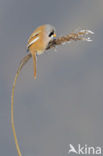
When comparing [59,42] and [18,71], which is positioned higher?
[59,42]

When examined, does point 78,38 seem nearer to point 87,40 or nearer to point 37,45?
point 87,40

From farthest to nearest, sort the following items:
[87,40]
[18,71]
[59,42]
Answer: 1. [18,71]
2. [59,42]
3. [87,40]

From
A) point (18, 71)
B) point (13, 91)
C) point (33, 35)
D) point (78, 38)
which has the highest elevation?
point (33, 35)

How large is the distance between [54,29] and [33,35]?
0.22 metres

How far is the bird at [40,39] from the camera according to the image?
101 inches

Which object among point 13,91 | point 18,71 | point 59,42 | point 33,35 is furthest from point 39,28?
point 13,91

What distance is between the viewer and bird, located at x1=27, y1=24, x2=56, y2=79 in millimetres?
2570

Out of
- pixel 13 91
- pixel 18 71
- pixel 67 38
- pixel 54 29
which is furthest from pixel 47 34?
pixel 13 91

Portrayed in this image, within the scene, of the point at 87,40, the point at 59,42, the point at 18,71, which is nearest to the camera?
the point at 87,40

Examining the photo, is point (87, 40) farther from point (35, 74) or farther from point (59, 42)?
point (35, 74)

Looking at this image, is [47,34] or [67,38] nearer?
[67,38]

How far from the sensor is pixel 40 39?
2.59 meters

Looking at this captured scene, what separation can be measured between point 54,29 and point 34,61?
1.27 feet

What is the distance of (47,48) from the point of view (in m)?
2.59
